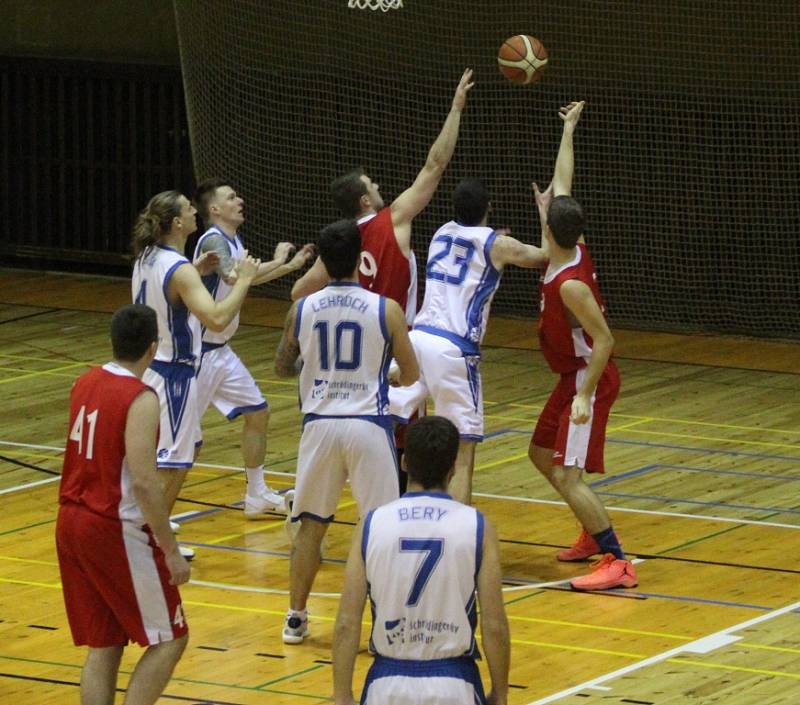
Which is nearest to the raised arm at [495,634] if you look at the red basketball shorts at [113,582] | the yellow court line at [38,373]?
the red basketball shorts at [113,582]

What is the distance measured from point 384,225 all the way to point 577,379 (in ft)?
4.18

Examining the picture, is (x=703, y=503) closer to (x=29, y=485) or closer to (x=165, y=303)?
(x=165, y=303)

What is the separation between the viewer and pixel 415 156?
18.3 meters

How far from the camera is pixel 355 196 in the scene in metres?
8.98

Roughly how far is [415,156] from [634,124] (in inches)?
91.8

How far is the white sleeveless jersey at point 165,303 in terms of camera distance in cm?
891

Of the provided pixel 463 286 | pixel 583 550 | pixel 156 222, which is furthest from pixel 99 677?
pixel 583 550

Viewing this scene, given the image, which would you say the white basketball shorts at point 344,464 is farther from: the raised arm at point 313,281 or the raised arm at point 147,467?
the raised arm at point 147,467

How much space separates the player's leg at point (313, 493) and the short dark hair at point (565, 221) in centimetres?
179

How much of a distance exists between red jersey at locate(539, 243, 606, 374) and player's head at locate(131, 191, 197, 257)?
182 centimetres

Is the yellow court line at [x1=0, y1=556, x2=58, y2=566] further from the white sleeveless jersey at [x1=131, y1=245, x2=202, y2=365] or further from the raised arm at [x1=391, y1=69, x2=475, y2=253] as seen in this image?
the raised arm at [x1=391, y1=69, x2=475, y2=253]

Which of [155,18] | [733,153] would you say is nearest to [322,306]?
[733,153]

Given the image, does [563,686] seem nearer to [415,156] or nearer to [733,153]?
[733,153]

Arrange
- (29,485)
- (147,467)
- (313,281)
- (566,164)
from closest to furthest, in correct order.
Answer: (147,467), (313,281), (566,164), (29,485)
